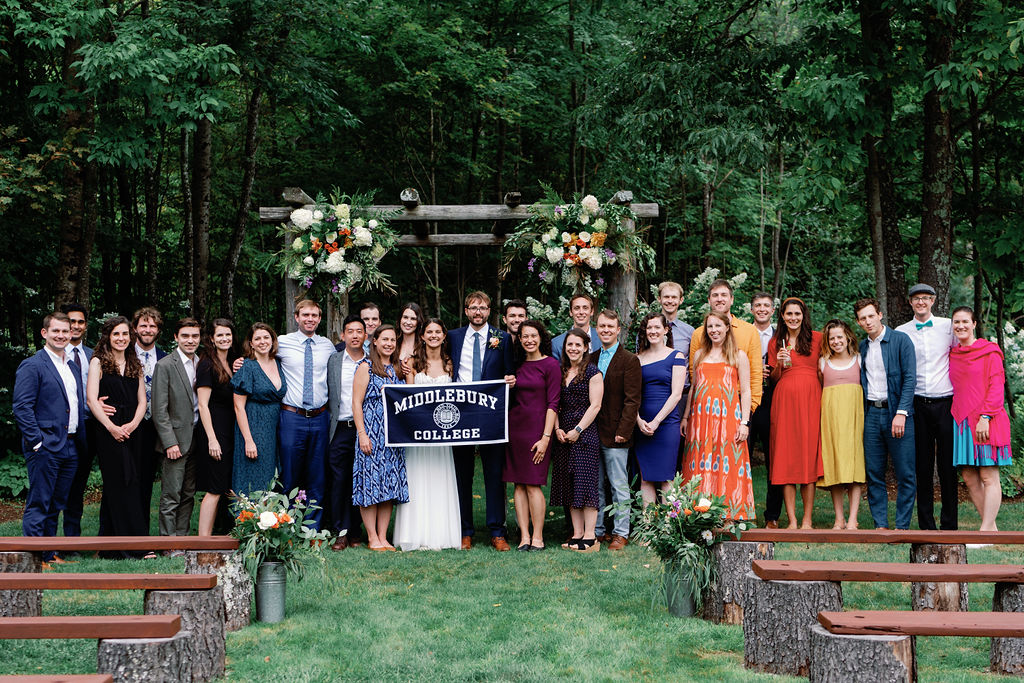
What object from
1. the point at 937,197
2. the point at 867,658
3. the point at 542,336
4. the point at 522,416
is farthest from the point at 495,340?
the point at 937,197

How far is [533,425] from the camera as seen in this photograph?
319 inches

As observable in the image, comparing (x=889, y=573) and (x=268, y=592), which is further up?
(x=889, y=573)

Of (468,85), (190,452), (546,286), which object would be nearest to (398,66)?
(468,85)

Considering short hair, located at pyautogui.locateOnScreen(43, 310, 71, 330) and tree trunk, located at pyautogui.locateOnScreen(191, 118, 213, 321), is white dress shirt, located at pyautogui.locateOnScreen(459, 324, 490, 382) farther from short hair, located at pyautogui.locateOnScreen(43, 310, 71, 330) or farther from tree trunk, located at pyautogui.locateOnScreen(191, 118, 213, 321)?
tree trunk, located at pyautogui.locateOnScreen(191, 118, 213, 321)

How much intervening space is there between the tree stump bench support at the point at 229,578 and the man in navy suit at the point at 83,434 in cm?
290

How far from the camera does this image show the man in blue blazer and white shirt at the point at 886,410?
26.2 ft

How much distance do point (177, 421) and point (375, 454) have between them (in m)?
1.75

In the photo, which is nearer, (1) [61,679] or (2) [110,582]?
(1) [61,679]

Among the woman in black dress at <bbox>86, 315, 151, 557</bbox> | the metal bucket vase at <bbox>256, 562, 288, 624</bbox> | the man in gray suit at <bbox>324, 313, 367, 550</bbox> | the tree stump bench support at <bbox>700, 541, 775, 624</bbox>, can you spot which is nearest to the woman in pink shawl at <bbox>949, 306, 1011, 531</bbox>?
the tree stump bench support at <bbox>700, 541, 775, 624</bbox>

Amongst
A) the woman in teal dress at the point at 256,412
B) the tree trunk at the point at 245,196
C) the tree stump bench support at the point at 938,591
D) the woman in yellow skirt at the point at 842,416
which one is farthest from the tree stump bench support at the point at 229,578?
the tree trunk at the point at 245,196

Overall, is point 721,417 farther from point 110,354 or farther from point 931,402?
point 110,354

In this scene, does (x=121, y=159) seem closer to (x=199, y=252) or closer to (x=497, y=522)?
(x=199, y=252)

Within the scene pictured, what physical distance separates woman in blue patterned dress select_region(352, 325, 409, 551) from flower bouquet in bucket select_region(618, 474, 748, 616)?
9.67 feet

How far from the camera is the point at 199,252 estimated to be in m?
16.3
